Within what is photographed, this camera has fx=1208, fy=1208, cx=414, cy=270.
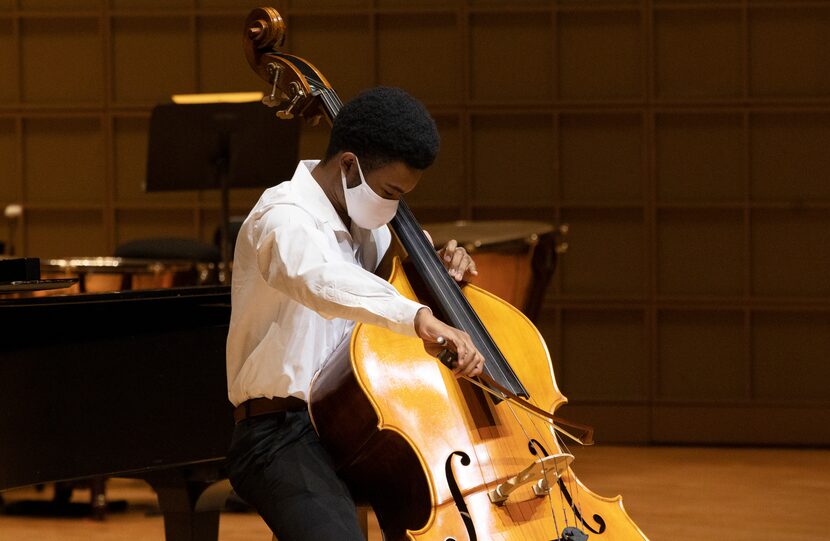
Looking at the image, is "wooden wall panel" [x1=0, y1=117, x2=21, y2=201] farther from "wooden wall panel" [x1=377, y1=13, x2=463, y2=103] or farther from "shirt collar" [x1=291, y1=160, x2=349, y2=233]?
"shirt collar" [x1=291, y1=160, x2=349, y2=233]

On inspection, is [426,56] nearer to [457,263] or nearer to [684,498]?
[684,498]

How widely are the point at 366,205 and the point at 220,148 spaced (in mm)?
2763

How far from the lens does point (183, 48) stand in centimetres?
582

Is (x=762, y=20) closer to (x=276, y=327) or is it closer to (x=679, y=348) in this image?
(x=679, y=348)

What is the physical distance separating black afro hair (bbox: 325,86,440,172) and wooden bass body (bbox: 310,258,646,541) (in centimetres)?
23

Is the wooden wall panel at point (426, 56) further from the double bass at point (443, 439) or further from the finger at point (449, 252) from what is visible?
the double bass at point (443, 439)

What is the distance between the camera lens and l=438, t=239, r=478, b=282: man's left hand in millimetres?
2094

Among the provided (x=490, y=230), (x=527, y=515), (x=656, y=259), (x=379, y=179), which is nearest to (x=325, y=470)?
(x=527, y=515)

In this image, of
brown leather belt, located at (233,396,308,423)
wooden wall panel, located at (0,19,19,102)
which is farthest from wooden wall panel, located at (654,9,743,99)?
brown leather belt, located at (233,396,308,423)

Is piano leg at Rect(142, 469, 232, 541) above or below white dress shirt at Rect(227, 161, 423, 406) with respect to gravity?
below

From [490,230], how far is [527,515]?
2.60m

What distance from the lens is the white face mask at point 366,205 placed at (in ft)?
6.20

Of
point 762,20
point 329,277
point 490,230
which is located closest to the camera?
point 329,277

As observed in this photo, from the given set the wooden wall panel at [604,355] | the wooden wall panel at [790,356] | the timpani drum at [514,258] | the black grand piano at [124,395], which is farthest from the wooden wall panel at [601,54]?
the black grand piano at [124,395]
